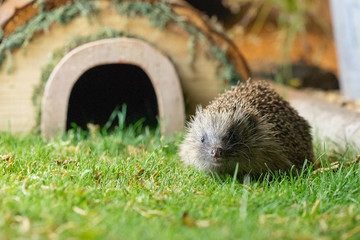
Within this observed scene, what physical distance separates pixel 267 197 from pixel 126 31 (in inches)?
105


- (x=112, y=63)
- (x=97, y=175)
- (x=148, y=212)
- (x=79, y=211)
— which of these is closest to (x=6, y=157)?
(x=97, y=175)

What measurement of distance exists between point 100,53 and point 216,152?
174 centimetres

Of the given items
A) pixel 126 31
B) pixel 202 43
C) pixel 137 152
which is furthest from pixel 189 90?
pixel 137 152

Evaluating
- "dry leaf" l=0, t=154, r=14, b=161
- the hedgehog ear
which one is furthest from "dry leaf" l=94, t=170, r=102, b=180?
the hedgehog ear

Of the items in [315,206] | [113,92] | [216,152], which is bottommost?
[315,206]

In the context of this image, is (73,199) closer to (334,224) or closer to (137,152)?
(334,224)

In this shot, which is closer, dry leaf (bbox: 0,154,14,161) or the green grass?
the green grass

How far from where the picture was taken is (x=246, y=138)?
3.67m

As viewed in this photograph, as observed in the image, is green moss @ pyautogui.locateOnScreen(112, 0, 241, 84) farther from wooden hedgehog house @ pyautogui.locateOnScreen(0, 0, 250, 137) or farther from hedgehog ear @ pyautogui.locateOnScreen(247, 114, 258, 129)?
hedgehog ear @ pyautogui.locateOnScreen(247, 114, 258, 129)

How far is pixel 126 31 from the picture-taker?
4.90 m

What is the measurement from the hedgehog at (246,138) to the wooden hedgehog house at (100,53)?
3.39 feet

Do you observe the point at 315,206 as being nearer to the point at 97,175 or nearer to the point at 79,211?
the point at 79,211

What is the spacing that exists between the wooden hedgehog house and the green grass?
0.85 m

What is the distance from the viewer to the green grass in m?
2.20
